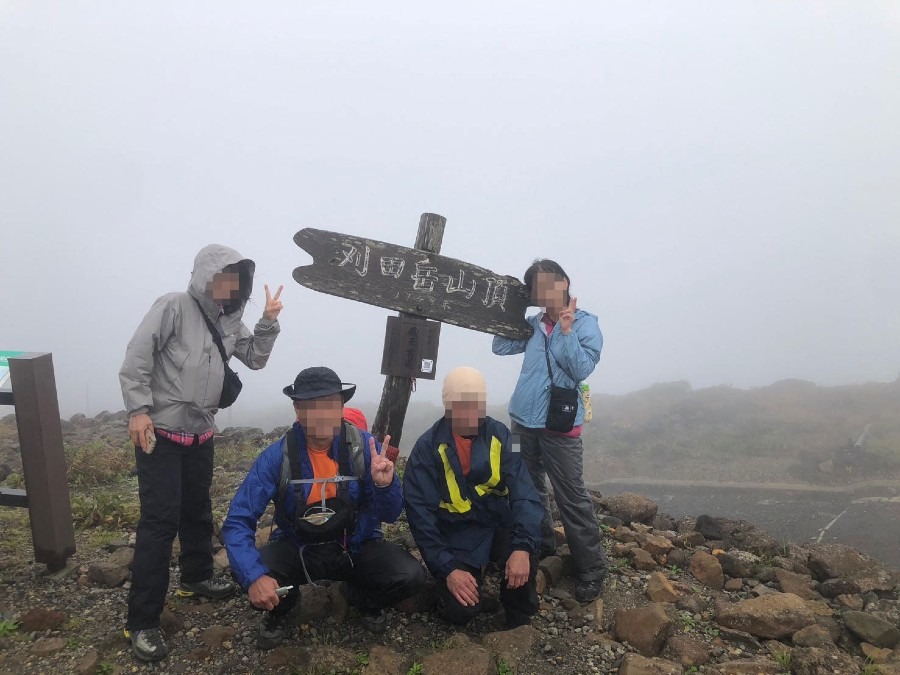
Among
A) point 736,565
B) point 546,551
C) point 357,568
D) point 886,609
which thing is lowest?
point 886,609

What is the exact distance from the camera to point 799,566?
16.3ft

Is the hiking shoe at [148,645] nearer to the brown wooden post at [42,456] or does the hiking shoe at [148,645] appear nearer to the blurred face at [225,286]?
the brown wooden post at [42,456]

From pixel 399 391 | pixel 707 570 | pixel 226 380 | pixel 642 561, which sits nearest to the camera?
pixel 226 380

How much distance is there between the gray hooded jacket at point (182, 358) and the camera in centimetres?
332

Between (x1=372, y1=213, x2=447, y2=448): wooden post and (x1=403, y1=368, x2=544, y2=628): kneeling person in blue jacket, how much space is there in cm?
150

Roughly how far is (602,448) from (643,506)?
24.1ft

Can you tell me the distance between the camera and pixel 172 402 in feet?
11.5

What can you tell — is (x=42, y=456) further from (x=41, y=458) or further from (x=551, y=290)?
(x=551, y=290)

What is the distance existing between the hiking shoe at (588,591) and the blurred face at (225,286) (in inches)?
134

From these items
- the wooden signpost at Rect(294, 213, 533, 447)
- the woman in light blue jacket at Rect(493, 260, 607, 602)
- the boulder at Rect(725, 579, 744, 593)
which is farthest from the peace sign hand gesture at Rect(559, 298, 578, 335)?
the boulder at Rect(725, 579, 744, 593)

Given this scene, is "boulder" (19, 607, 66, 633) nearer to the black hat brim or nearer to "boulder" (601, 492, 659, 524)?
the black hat brim

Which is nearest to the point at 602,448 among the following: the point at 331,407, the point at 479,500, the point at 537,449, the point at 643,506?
the point at 643,506

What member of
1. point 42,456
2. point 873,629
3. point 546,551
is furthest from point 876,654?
point 42,456

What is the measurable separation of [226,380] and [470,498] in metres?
1.88
